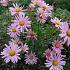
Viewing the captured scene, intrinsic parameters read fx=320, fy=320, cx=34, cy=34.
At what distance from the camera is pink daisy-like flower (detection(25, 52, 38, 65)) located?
274cm

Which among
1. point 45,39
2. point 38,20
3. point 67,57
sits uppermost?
point 38,20

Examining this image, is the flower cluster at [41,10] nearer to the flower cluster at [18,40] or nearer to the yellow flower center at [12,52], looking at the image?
the flower cluster at [18,40]

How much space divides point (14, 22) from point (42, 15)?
0.26 meters

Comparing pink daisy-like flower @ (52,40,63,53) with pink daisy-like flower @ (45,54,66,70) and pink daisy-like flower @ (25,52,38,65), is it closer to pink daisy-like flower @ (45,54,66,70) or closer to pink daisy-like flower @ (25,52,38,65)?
pink daisy-like flower @ (45,54,66,70)

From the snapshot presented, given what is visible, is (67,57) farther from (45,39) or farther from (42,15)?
(42,15)

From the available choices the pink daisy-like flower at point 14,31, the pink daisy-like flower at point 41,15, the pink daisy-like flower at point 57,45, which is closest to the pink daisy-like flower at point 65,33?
the pink daisy-like flower at point 57,45

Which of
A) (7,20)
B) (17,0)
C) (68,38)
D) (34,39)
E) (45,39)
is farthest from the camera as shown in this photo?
(17,0)

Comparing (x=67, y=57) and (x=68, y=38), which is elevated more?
(x=68, y=38)

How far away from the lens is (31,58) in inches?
108

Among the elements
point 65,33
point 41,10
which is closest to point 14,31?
point 41,10

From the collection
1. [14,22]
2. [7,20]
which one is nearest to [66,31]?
[14,22]

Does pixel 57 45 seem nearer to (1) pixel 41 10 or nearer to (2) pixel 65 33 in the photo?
(2) pixel 65 33

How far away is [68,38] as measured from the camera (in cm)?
259

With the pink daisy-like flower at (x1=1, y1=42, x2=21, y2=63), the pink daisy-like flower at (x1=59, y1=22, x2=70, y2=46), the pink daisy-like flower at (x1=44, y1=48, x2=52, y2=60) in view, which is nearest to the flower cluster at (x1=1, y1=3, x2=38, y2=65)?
the pink daisy-like flower at (x1=1, y1=42, x2=21, y2=63)
